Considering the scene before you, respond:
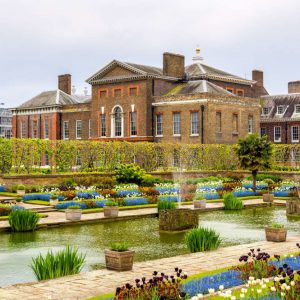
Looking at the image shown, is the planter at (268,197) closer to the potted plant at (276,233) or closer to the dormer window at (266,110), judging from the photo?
the potted plant at (276,233)

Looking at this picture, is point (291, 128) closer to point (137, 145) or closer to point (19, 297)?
point (137, 145)

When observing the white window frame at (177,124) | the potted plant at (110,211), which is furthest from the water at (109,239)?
the white window frame at (177,124)

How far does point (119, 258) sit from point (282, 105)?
52.0 meters

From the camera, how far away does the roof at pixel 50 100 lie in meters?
59.5

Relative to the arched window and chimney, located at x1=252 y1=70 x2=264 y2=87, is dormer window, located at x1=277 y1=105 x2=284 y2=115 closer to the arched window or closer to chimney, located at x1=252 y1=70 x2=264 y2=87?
chimney, located at x1=252 y1=70 x2=264 y2=87

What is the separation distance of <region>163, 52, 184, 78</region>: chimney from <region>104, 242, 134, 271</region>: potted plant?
41.9m

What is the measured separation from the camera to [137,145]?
135 ft

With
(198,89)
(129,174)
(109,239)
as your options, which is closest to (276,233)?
(109,239)

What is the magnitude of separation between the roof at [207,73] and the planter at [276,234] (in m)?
38.4

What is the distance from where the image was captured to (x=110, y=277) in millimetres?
10242

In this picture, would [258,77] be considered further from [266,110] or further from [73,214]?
[73,214]

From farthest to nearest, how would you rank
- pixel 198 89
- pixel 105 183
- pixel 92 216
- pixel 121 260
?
pixel 198 89, pixel 105 183, pixel 92 216, pixel 121 260

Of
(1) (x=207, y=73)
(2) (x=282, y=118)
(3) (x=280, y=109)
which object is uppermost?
(1) (x=207, y=73)

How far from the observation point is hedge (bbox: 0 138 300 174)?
35625 millimetres
